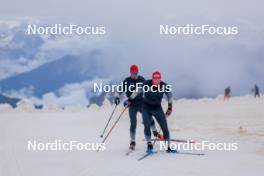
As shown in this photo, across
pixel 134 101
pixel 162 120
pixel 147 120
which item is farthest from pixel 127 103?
pixel 162 120

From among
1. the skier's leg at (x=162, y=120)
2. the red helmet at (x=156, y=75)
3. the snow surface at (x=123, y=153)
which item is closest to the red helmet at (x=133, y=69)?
the red helmet at (x=156, y=75)

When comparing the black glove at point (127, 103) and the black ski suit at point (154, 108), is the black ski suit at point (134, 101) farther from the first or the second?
the black ski suit at point (154, 108)

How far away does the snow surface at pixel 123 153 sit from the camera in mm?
12203

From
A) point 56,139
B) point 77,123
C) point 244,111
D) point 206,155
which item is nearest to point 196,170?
point 206,155

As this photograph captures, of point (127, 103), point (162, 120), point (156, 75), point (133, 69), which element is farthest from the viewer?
point (127, 103)

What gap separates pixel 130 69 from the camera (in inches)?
572

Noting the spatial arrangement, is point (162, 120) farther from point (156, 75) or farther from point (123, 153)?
point (123, 153)

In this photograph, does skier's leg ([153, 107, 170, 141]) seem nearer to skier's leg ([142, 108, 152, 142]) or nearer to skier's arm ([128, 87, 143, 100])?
skier's leg ([142, 108, 152, 142])

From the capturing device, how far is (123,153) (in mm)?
14766

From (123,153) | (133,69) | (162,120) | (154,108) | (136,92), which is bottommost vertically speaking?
(123,153)

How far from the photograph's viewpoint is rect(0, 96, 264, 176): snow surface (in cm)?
1220

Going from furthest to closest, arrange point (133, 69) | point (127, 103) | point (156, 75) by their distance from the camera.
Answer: point (127, 103), point (133, 69), point (156, 75)

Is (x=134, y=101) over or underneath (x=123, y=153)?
over

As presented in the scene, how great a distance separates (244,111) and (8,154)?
17.2 metres
